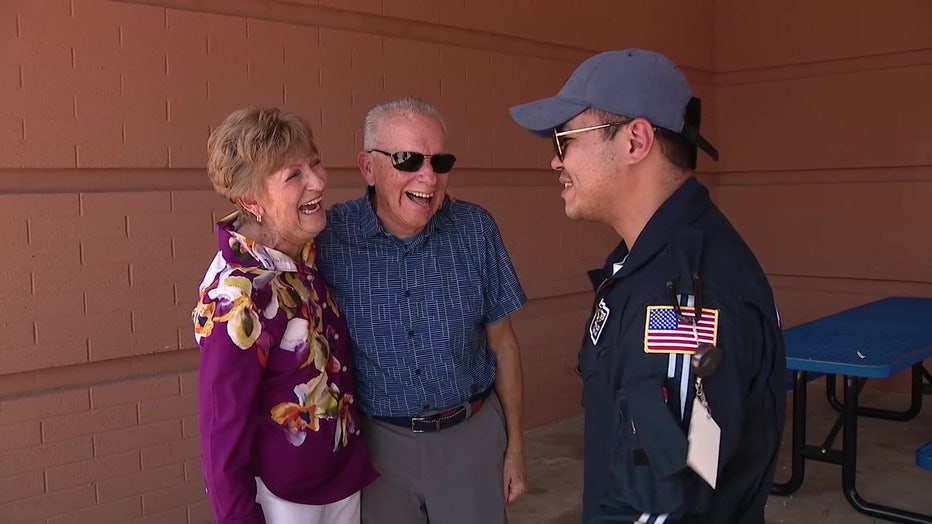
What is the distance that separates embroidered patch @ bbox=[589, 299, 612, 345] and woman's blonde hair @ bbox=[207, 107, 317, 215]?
866 mm

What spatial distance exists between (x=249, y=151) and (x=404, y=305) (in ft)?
1.90

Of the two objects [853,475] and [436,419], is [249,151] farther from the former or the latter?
[853,475]

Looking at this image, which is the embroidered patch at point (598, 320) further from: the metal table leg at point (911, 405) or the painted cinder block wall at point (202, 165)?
the metal table leg at point (911, 405)

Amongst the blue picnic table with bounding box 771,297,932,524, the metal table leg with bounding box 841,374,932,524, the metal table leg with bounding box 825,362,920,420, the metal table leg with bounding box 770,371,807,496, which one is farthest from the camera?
the metal table leg with bounding box 825,362,920,420

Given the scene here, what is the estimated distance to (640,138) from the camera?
1577 millimetres

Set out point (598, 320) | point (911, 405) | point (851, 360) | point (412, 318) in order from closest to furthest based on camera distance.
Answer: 1. point (598, 320)
2. point (412, 318)
3. point (851, 360)
4. point (911, 405)

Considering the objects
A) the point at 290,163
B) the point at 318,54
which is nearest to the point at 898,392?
the point at 318,54

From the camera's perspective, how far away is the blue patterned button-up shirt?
226 centimetres

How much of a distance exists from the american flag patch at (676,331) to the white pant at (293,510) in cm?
101

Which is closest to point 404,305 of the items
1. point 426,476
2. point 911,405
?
point 426,476

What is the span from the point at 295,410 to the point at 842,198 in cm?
537

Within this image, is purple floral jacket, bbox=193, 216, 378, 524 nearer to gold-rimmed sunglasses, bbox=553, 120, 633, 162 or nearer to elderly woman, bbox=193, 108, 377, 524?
elderly woman, bbox=193, 108, 377, 524

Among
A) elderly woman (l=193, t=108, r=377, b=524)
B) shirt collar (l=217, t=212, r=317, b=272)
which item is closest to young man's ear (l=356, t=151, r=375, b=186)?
elderly woman (l=193, t=108, r=377, b=524)

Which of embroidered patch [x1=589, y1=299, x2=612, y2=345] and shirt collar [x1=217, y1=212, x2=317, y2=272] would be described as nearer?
embroidered patch [x1=589, y1=299, x2=612, y2=345]
